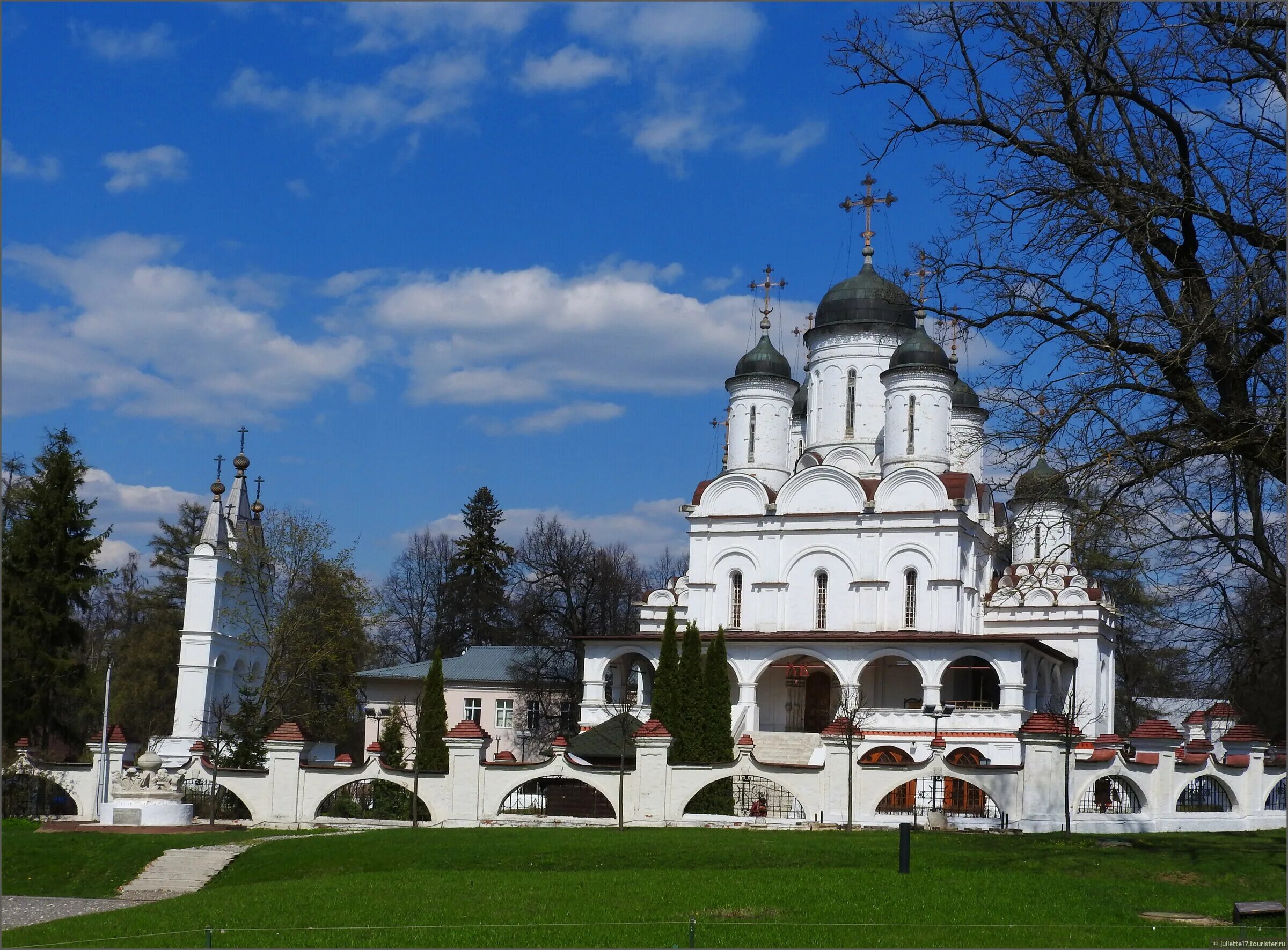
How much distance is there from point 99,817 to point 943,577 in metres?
22.7

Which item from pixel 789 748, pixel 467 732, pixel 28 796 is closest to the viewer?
pixel 467 732

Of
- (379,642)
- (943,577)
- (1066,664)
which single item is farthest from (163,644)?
(1066,664)

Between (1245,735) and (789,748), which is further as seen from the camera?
(789,748)

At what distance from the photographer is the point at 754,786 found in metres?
26.4

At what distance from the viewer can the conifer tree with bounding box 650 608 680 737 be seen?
110ft

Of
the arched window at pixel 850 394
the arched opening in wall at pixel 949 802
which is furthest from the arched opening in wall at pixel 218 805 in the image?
the arched window at pixel 850 394

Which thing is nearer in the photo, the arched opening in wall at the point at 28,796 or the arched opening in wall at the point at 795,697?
the arched opening in wall at the point at 28,796

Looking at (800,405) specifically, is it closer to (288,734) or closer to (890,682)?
(890,682)

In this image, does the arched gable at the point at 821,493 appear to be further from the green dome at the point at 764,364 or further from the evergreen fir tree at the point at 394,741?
the evergreen fir tree at the point at 394,741

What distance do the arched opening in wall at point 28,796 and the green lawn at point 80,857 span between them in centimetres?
308

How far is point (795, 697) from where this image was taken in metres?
40.8

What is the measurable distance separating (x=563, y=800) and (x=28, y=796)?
10728 mm

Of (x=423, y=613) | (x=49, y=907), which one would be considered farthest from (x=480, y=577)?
(x=49, y=907)

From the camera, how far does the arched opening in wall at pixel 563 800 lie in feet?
86.6
